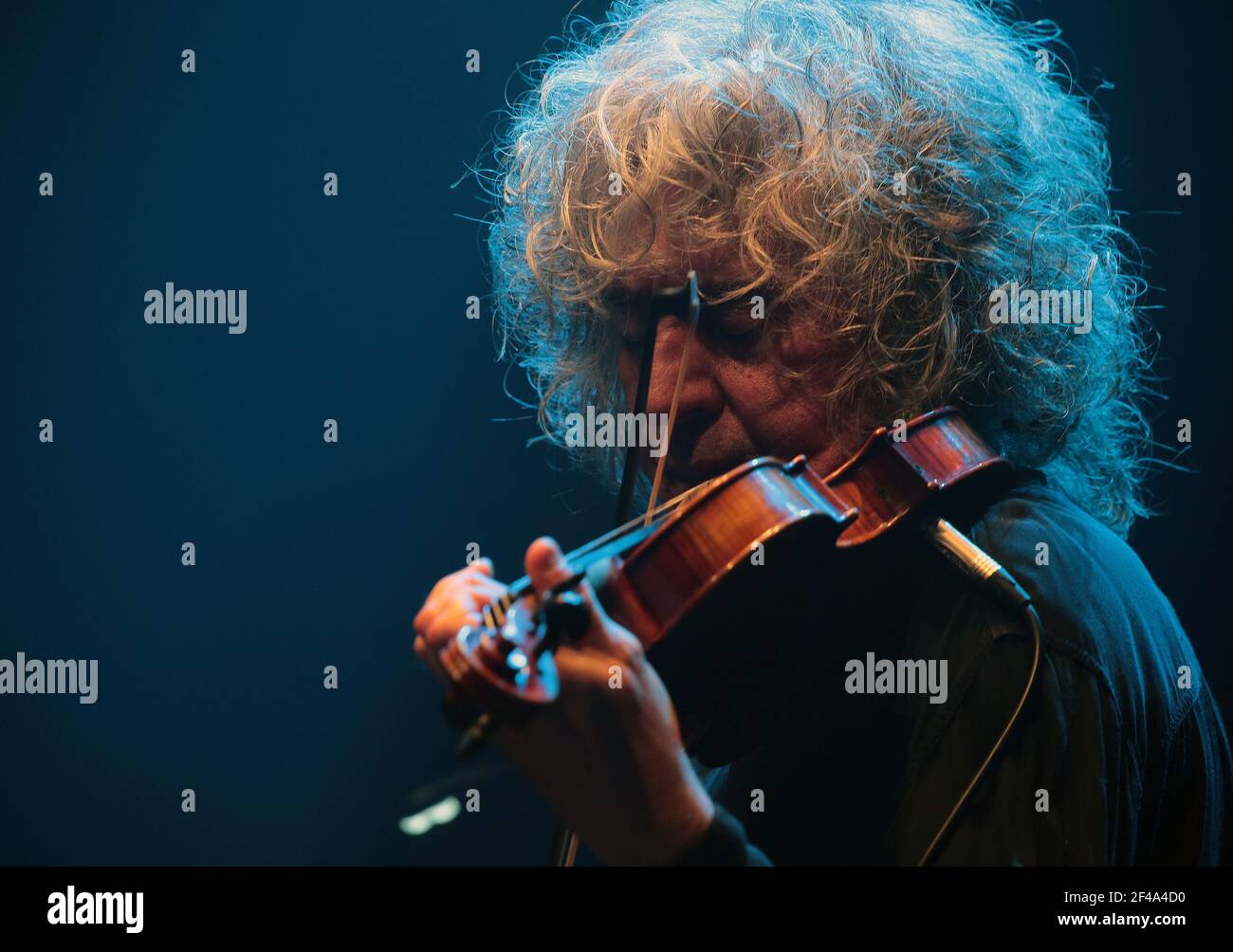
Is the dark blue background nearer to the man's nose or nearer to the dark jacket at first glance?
the man's nose

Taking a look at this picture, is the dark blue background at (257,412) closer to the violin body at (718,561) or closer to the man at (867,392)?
the man at (867,392)

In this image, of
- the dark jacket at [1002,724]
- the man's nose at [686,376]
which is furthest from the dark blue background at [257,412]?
the dark jacket at [1002,724]

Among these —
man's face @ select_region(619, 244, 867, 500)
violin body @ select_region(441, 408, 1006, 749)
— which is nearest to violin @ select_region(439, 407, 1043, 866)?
violin body @ select_region(441, 408, 1006, 749)

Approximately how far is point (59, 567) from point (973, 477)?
1.74 meters

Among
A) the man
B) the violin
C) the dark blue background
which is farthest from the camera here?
the dark blue background

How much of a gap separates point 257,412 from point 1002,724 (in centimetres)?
156

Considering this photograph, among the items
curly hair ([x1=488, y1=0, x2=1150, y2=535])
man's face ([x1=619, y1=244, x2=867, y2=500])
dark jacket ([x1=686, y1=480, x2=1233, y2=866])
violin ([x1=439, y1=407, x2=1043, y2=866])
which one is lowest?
dark jacket ([x1=686, y1=480, x2=1233, y2=866])

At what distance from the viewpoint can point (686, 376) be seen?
1.39 m

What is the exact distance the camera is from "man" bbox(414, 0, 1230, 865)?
1.00 m

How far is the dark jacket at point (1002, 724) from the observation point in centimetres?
101

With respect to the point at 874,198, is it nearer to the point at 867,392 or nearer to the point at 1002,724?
the point at 867,392

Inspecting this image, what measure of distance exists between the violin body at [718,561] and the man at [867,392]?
44 millimetres
